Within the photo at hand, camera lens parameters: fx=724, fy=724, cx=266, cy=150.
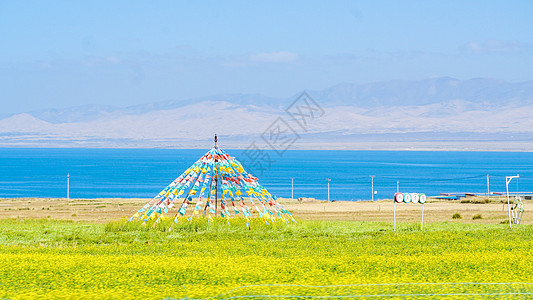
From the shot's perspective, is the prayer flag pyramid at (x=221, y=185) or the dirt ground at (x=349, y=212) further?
the dirt ground at (x=349, y=212)

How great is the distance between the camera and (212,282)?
43.0ft

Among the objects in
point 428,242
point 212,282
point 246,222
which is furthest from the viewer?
point 246,222

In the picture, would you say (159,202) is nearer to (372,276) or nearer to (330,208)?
(372,276)

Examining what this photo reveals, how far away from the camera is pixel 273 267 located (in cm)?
1488

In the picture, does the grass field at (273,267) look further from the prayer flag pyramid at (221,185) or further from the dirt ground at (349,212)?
the dirt ground at (349,212)

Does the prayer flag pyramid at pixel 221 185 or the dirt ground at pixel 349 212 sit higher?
the prayer flag pyramid at pixel 221 185

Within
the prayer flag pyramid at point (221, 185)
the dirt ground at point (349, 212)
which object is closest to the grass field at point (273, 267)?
the prayer flag pyramid at point (221, 185)

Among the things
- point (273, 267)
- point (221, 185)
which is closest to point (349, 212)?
point (221, 185)

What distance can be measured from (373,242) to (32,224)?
52.3 feet

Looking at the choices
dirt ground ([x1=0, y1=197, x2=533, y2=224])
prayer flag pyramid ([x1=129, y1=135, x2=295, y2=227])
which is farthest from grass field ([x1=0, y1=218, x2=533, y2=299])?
dirt ground ([x1=0, y1=197, x2=533, y2=224])

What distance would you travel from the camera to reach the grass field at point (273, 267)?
11914 mm

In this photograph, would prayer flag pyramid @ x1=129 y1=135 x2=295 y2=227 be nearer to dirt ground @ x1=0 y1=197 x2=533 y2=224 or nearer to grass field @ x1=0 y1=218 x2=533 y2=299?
grass field @ x1=0 y1=218 x2=533 y2=299

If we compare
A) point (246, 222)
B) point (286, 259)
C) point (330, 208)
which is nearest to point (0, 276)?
point (286, 259)

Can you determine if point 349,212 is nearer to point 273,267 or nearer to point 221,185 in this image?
point 221,185
